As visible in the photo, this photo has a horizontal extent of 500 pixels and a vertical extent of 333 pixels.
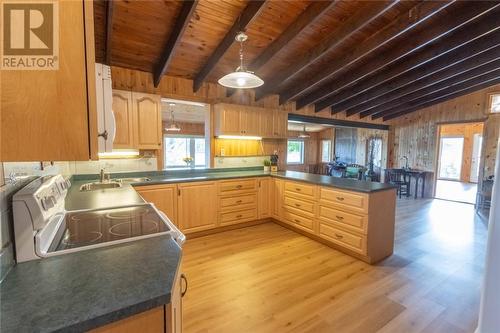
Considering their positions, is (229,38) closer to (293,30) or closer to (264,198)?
(293,30)

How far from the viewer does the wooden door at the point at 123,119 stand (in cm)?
323

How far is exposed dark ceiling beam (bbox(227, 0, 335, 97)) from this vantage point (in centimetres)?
255

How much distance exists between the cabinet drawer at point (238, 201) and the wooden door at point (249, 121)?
1.19m

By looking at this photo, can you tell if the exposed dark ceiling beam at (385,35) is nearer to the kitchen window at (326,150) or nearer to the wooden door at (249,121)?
the wooden door at (249,121)

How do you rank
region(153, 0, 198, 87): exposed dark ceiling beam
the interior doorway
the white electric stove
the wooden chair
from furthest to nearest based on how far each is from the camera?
the interior doorway, the wooden chair, region(153, 0, 198, 87): exposed dark ceiling beam, the white electric stove

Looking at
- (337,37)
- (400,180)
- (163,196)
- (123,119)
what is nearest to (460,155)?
(400,180)

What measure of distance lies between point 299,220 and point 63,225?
3120 millimetres

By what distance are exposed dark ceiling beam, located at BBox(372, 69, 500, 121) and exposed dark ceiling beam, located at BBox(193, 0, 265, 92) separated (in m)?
5.56

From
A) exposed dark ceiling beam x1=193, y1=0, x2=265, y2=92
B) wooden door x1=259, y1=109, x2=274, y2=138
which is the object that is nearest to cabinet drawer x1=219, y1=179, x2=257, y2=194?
wooden door x1=259, y1=109, x2=274, y2=138

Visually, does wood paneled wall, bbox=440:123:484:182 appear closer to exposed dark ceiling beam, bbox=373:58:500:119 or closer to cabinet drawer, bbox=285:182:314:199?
exposed dark ceiling beam, bbox=373:58:500:119

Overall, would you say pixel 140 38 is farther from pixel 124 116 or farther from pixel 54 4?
pixel 54 4

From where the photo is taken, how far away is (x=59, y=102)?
2.36ft

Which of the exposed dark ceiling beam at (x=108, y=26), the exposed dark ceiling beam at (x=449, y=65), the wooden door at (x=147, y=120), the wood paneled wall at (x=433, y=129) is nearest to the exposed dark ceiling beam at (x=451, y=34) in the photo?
the exposed dark ceiling beam at (x=449, y=65)

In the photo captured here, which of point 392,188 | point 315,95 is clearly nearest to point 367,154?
point 315,95
